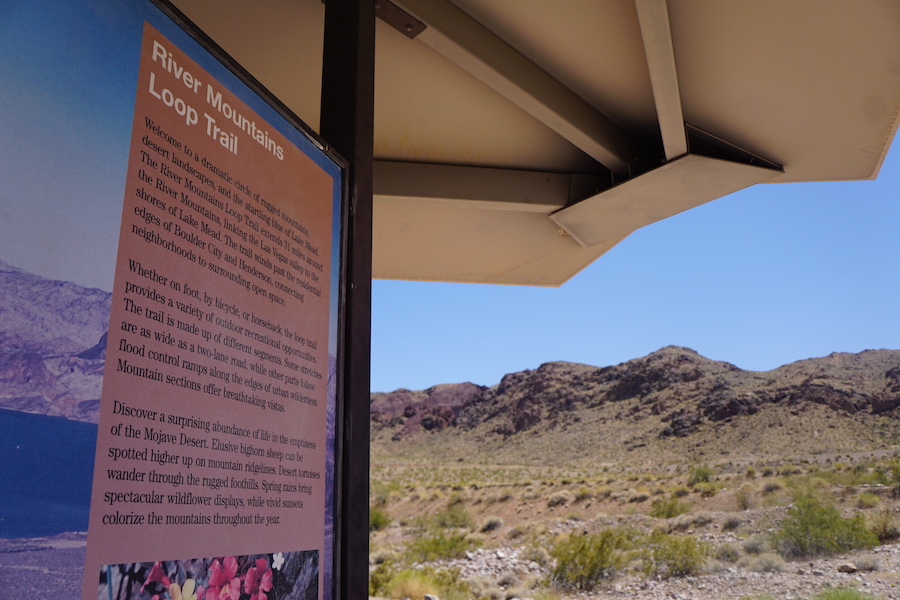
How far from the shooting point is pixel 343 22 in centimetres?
259

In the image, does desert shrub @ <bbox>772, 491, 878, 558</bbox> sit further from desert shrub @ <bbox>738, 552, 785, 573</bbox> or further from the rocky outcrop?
the rocky outcrop

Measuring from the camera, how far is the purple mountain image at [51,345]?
1.13 metres

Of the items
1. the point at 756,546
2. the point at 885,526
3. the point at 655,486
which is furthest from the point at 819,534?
the point at 655,486

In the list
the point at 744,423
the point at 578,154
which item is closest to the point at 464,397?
the point at 744,423

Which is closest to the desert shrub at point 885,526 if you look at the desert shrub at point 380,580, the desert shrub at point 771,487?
the desert shrub at point 771,487

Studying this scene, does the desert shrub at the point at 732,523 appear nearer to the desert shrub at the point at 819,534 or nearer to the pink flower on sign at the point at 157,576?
the desert shrub at the point at 819,534

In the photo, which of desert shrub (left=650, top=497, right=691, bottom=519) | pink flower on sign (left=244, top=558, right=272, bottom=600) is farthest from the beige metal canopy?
desert shrub (left=650, top=497, right=691, bottom=519)

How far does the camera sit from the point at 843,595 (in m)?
12.4

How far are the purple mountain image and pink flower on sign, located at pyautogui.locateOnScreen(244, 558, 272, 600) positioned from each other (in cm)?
56

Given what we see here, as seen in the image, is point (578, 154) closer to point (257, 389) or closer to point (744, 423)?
point (257, 389)

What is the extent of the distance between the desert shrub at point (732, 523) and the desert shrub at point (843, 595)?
864cm

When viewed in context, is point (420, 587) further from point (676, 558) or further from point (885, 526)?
point (885, 526)

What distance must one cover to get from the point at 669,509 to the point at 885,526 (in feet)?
23.9

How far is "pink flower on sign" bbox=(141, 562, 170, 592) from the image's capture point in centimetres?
133
